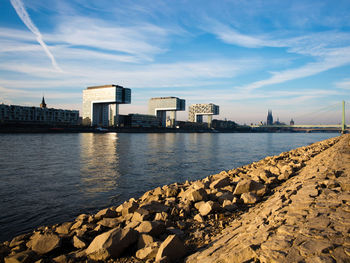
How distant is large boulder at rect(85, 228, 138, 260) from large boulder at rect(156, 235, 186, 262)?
0.91 m

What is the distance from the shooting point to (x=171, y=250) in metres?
4.11

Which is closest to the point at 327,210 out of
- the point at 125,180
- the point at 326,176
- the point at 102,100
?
the point at 326,176

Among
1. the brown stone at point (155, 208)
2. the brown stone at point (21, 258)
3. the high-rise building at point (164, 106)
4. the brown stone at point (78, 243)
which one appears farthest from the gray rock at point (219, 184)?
the high-rise building at point (164, 106)

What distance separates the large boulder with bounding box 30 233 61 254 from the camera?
5.07 meters

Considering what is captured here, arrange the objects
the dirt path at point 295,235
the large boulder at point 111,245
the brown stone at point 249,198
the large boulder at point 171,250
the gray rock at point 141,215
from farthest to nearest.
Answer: the brown stone at point 249,198
the gray rock at point 141,215
the large boulder at point 111,245
the large boulder at point 171,250
the dirt path at point 295,235

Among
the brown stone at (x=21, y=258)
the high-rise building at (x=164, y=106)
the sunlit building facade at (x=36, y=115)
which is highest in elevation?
the high-rise building at (x=164, y=106)

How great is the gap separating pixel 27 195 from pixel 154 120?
16873cm

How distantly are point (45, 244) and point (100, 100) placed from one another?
5331 inches

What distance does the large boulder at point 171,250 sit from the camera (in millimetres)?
4016

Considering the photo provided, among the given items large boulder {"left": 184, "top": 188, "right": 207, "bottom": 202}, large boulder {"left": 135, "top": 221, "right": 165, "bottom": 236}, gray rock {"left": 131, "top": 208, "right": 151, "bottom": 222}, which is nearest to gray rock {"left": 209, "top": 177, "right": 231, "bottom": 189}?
large boulder {"left": 184, "top": 188, "right": 207, "bottom": 202}

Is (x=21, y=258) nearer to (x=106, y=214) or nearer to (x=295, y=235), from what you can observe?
(x=106, y=214)

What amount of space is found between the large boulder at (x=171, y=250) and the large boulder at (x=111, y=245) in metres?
0.91

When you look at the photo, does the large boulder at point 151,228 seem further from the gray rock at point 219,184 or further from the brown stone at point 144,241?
the gray rock at point 219,184

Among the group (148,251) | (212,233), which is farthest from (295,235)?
(148,251)
